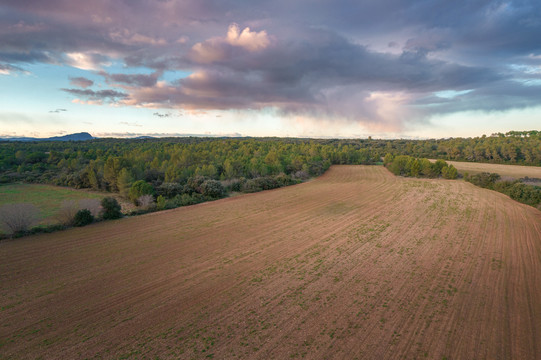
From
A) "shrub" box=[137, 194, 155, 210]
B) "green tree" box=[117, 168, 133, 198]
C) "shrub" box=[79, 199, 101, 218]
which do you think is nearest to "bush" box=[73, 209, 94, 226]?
"shrub" box=[79, 199, 101, 218]

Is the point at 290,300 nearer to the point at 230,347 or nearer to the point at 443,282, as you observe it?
the point at 230,347

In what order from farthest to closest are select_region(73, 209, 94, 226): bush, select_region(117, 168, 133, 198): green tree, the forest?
select_region(117, 168, 133, 198): green tree, the forest, select_region(73, 209, 94, 226): bush

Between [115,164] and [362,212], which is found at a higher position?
[115,164]

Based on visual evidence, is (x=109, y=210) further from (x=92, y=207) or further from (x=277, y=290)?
(x=277, y=290)

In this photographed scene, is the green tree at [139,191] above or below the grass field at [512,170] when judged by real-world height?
below

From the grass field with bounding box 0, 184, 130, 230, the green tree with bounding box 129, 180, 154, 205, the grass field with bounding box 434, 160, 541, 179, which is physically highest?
the grass field with bounding box 434, 160, 541, 179

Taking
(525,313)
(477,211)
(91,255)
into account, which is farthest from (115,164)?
(477,211)

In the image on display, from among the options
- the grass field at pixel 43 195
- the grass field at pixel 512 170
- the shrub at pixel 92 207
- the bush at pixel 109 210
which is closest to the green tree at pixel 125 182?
the grass field at pixel 43 195

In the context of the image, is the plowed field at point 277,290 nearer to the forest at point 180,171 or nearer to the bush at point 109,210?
the bush at point 109,210

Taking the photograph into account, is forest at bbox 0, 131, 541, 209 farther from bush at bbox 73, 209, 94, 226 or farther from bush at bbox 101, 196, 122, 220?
bush at bbox 73, 209, 94, 226
